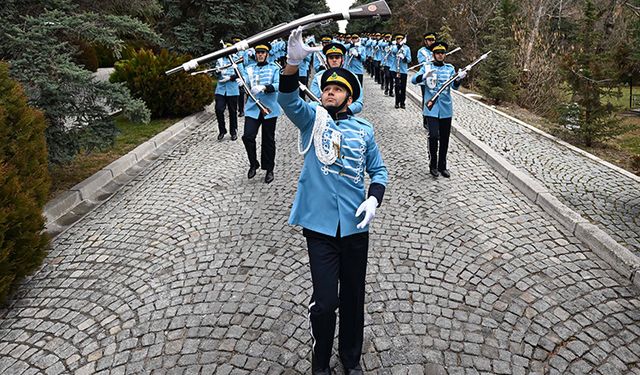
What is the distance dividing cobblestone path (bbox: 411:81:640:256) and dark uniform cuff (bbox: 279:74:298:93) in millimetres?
4138

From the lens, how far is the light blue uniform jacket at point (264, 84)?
6965 mm

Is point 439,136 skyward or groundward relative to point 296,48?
groundward

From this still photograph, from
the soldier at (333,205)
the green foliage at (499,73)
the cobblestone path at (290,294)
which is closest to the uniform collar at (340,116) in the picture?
the soldier at (333,205)

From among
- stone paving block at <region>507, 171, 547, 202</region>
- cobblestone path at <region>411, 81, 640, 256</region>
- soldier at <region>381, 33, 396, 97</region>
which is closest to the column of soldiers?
cobblestone path at <region>411, 81, 640, 256</region>

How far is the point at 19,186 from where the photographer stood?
4.03 m

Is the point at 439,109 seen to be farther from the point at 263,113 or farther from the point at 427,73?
the point at 263,113

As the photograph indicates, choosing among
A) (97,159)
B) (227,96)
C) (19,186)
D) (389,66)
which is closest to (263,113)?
(227,96)

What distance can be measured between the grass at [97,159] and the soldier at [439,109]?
502 cm

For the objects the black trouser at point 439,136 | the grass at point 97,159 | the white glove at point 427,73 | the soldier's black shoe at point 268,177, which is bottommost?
the soldier's black shoe at point 268,177

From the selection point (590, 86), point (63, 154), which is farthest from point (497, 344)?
point (590, 86)

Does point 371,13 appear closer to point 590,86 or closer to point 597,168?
point 597,168

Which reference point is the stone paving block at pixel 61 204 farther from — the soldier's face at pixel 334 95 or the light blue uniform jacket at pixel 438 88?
the light blue uniform jacket at pixel 438 88

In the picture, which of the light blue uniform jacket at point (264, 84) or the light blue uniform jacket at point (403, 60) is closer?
the light blue uniform jacket at point (264, 84)

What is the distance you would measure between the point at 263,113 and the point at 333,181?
430cm
